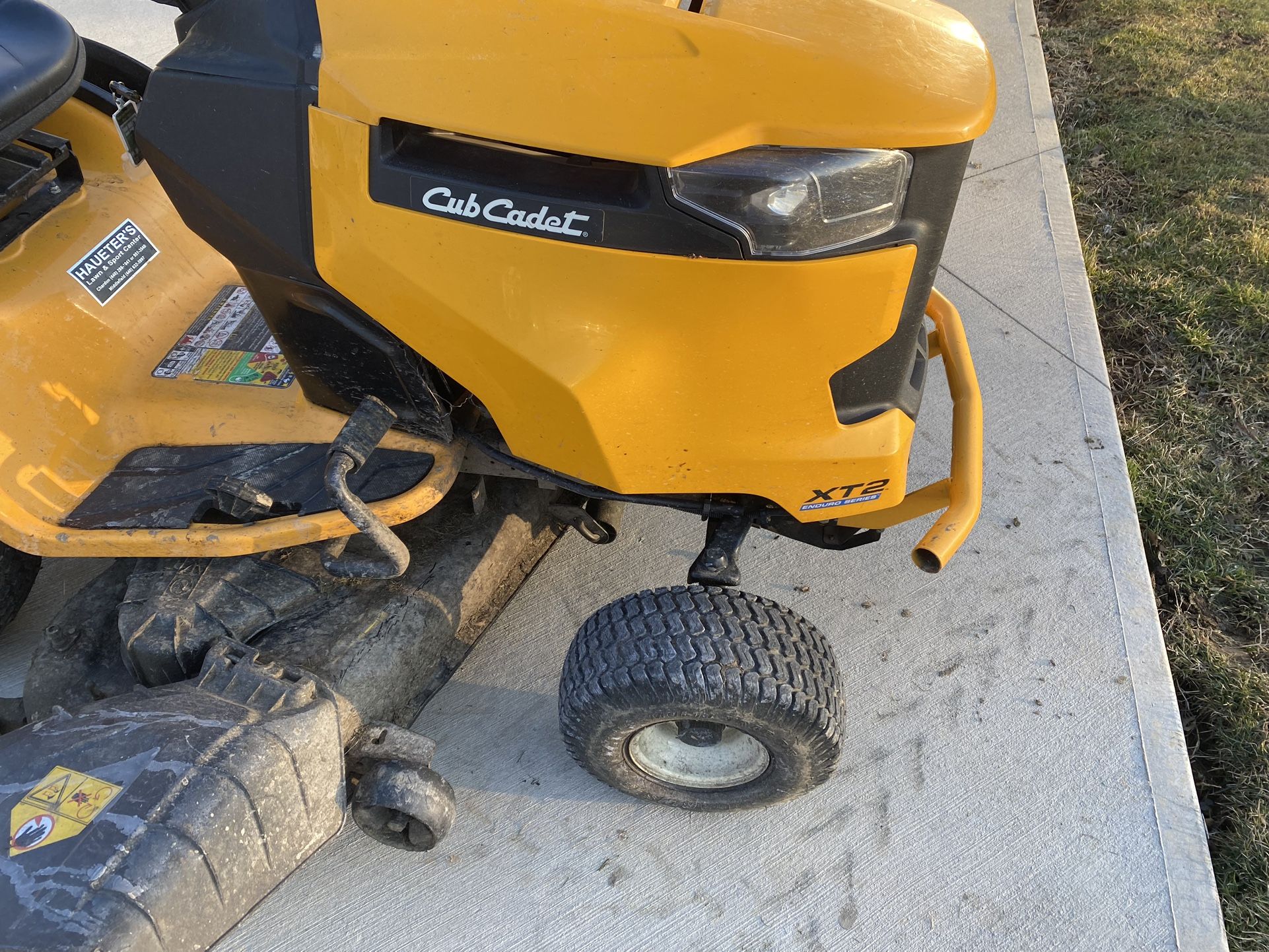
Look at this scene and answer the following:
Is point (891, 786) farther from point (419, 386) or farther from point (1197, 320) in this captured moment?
point (1197, 320)

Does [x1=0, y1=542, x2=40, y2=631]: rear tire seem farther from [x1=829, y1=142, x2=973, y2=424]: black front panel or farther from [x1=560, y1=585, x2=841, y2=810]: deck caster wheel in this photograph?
[x1=829, y1=142, x2=973, y2=424]: black front panel

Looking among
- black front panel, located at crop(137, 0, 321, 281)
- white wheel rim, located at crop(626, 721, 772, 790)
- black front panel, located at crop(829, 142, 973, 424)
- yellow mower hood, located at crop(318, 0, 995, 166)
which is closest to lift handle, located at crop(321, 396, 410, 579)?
black front panel, located at crop(137, 0, 321, 281)

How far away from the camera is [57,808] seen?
1.33 meters

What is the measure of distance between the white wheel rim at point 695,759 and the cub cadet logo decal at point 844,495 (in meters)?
0.52

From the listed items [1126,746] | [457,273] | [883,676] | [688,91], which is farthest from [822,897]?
[688,91]

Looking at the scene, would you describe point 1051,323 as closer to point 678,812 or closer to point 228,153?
point 678,812

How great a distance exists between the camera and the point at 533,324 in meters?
1.40

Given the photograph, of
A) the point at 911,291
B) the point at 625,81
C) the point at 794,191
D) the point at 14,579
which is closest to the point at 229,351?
the point at 14,579

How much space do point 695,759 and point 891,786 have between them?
1.38ft

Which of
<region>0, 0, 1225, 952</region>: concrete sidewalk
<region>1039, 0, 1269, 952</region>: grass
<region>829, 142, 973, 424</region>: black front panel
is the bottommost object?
<region>0, 0, 1225, 952</region>: concrete sidewalk

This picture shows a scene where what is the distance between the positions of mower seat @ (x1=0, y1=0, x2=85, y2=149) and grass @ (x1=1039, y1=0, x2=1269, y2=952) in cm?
262

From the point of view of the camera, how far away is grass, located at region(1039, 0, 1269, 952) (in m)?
2.10

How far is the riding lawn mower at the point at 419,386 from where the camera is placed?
1.29m

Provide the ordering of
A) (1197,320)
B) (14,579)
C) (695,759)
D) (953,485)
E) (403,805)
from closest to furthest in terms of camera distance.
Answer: (403,805) → (953,485) → (695,759) → (14,579) → (1197,320)
